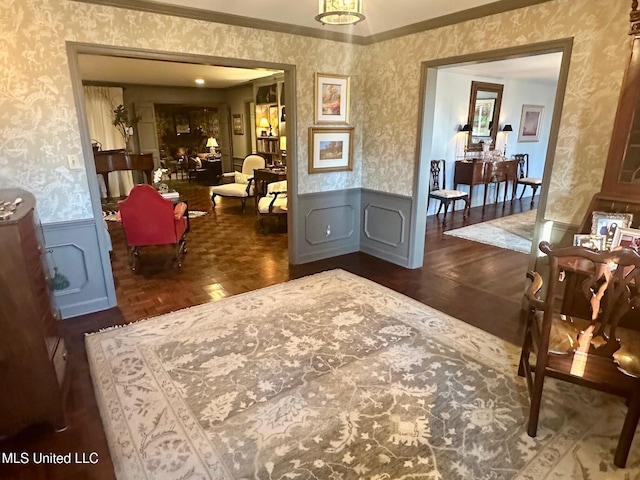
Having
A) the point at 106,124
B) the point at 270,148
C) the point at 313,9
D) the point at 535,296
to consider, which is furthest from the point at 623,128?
the point at 106,124

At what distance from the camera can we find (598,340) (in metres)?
1.83

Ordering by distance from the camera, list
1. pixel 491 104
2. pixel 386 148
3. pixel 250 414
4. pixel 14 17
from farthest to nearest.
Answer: pixel 491 104, pixel 386 148, pixel 14 17, pixel 250 414

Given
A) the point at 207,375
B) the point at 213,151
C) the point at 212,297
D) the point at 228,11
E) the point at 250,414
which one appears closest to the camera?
the point at 250,414

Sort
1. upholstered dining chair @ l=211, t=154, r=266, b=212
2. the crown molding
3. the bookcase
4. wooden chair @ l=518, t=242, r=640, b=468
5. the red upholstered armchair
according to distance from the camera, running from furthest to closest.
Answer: the bookcase < upholstered dining chair @ l=211, t=154, r=266, b=212 < the red upholstered armchair < the crown molding < wooden chair @ l=518, t=242, r=640, b=468

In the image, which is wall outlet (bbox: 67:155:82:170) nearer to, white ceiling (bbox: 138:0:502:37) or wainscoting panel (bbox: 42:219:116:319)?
wainscoting panel (bbox: 42:219:116:319)

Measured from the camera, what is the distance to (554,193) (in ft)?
9.62

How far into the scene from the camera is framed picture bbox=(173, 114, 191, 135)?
12.5 meters

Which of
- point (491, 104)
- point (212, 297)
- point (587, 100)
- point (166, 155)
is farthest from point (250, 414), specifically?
point (166, 155)

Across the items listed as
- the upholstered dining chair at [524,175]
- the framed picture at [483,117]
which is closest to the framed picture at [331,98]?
the framed picture at [483,117]

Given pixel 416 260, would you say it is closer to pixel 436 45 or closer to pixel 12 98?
pixel 436 45

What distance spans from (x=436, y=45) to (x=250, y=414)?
3.45 metres

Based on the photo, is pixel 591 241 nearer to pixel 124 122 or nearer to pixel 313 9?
pixel 313 9

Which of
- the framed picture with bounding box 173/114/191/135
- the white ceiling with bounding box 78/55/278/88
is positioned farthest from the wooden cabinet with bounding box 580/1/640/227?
the framed picture with bounding box 173/114/191/135

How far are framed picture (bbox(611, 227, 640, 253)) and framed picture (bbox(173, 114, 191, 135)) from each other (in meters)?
12.6
